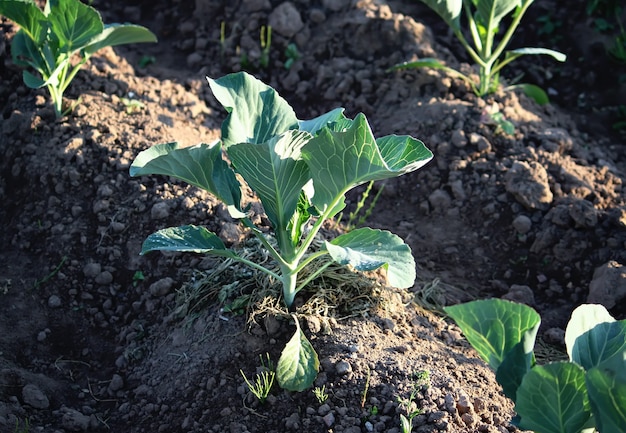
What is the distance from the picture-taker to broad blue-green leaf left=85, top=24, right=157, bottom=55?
4.07 metres

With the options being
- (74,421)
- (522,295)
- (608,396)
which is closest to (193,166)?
(74,421)

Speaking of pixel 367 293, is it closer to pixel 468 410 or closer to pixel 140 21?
pixel 468 410

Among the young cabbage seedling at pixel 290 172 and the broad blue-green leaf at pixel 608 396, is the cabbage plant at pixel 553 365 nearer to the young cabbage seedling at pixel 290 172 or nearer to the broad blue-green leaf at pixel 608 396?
the broad blue-green leaf at pixel 608 396

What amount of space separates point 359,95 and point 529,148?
1100 millimetres

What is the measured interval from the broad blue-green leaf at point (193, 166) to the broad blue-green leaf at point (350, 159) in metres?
0.31

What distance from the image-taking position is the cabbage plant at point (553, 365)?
2.16 meters

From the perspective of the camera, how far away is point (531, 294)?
3.65 metres

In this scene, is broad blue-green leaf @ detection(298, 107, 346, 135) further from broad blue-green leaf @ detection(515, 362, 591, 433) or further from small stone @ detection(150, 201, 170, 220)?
broad blue-green leaf @ detection(515, 362, 591, 433)

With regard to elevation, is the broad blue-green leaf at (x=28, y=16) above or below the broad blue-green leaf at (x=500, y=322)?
above

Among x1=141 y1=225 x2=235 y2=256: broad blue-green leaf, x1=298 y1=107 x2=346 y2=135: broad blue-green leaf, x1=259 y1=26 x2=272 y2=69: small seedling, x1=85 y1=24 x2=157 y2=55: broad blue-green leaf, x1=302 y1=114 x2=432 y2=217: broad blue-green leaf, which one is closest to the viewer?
x1=302 y1=114 x2=432 y2=217: broad blue-green leaf

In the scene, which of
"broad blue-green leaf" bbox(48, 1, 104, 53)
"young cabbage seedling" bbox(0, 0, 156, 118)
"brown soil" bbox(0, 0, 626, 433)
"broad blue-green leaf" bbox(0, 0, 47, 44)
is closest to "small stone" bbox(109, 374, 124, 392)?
"brown soil" bbox(0, 0, 626, 433)

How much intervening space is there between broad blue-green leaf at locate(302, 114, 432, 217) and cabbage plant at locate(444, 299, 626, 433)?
0.58 meters

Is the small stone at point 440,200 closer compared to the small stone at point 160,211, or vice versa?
the small stone at point 160,211

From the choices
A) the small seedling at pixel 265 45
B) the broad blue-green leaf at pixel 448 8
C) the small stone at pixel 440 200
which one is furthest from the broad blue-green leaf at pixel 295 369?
the small seedling at pixel 265 45
